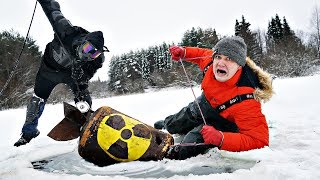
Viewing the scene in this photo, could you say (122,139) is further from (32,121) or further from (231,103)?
(32,121)

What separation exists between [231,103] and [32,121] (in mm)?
2420

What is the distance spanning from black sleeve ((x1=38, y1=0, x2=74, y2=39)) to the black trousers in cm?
180

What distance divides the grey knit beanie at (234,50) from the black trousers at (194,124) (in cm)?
66

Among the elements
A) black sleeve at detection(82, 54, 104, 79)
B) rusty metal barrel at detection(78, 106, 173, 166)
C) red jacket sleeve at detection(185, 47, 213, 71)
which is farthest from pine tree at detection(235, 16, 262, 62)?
rusty metal barrel at detection(78, 106, 173, 166)

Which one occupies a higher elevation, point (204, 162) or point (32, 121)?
point (32, 121)

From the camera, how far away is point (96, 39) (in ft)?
11.7

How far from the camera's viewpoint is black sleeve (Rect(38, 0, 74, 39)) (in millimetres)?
3816

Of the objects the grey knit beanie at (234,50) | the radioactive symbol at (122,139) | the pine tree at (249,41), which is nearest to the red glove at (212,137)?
the radioactive symbol at (122,139)

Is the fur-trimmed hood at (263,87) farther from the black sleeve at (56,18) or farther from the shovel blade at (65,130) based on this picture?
the black sleeve at (56,18)

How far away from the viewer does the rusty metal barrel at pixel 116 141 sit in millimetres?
2732

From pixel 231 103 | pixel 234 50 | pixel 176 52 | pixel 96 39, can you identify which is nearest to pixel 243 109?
pixel 231 103

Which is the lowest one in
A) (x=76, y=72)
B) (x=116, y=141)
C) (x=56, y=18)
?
(x=116, y=141)

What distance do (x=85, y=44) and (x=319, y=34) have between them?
43233mm

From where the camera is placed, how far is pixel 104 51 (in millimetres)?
3811
